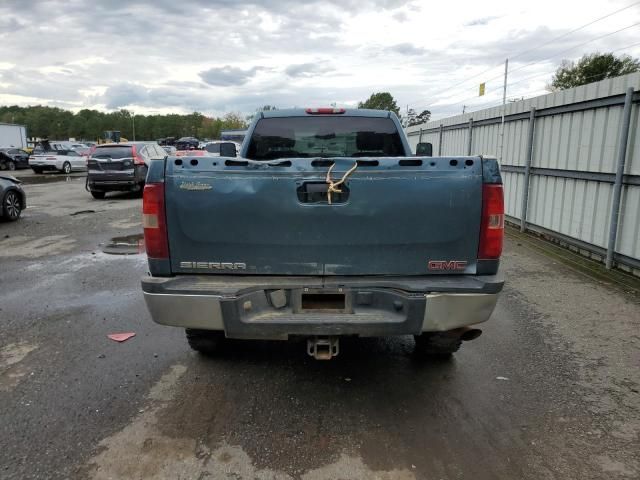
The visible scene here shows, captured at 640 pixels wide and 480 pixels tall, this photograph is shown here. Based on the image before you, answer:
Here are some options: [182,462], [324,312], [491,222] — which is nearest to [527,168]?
[491,222]

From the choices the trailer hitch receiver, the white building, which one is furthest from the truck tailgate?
the white building

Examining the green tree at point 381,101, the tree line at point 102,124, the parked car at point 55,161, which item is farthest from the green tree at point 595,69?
the tree line at point 102,124

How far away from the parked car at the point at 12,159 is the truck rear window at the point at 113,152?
66.7ft

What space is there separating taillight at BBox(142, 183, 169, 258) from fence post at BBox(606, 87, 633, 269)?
6.12m

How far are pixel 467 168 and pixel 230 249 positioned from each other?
1566mm

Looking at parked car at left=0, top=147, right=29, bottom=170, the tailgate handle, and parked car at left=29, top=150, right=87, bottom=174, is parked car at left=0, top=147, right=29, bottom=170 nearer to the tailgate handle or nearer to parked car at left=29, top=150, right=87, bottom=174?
parked car at left=29, top=150, right=87, bottom=174

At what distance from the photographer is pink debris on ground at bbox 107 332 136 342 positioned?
4.64 meters

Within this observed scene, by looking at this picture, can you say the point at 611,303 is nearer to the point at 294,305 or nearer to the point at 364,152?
the point at 364,152

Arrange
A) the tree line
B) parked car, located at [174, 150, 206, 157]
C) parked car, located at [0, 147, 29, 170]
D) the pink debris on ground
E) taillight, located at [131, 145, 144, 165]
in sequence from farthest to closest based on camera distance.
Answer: the tree line
parked car, located at [0, 147, 29, 170]
taillight, located at [131, 145, 144, 165]
the pink debris on ground
parked car, located at [174, 150, 206, 157]

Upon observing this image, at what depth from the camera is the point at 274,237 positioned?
3.12 metres

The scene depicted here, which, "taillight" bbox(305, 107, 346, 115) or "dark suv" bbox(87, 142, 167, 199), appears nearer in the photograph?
"taillight" bbox(305, 107, 346, 115)

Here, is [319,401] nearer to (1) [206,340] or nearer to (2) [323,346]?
(2) [323,346]

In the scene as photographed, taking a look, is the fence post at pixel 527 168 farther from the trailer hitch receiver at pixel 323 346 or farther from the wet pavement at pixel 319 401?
the trailer hitch receiver at pixel 323 346

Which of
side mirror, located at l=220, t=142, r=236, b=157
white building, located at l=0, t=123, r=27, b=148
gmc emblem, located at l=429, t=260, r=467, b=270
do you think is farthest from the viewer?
white building, located at l=0, t=123, r=27, b=148
